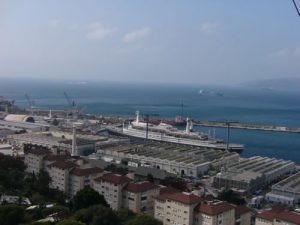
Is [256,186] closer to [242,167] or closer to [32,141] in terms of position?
[242,167]

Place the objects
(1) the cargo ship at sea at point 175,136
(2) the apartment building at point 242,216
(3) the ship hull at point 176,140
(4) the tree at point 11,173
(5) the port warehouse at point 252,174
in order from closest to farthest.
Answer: (2) the apartment building at point 242,216
(4) the tree at point 11,173
(5) the port warehouse at point 252,174
(3) the ship hull at point 176,140
(1) the cargo ship at sea at point 175,136

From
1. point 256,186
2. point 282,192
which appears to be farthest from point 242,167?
point 282,192

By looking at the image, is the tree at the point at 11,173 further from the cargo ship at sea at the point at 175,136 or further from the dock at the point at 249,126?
the dock at the point at 249,126

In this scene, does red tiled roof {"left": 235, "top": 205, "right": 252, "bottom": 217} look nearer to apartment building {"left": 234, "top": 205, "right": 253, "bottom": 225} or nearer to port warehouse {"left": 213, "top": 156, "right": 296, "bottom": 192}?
apartment building {"left": 234, "top": 205, "right": 253, "bottom": 225}

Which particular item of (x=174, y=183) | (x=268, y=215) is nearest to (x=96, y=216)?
(x=268, y=215)

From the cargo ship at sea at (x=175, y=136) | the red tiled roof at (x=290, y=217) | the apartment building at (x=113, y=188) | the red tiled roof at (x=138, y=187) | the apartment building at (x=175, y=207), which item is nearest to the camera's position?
the red tiled roof at (x=290, y=217)

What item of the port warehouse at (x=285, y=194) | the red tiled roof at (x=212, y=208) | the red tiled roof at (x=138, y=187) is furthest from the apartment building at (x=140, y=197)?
the port warehouse at (x=285, y=194)
